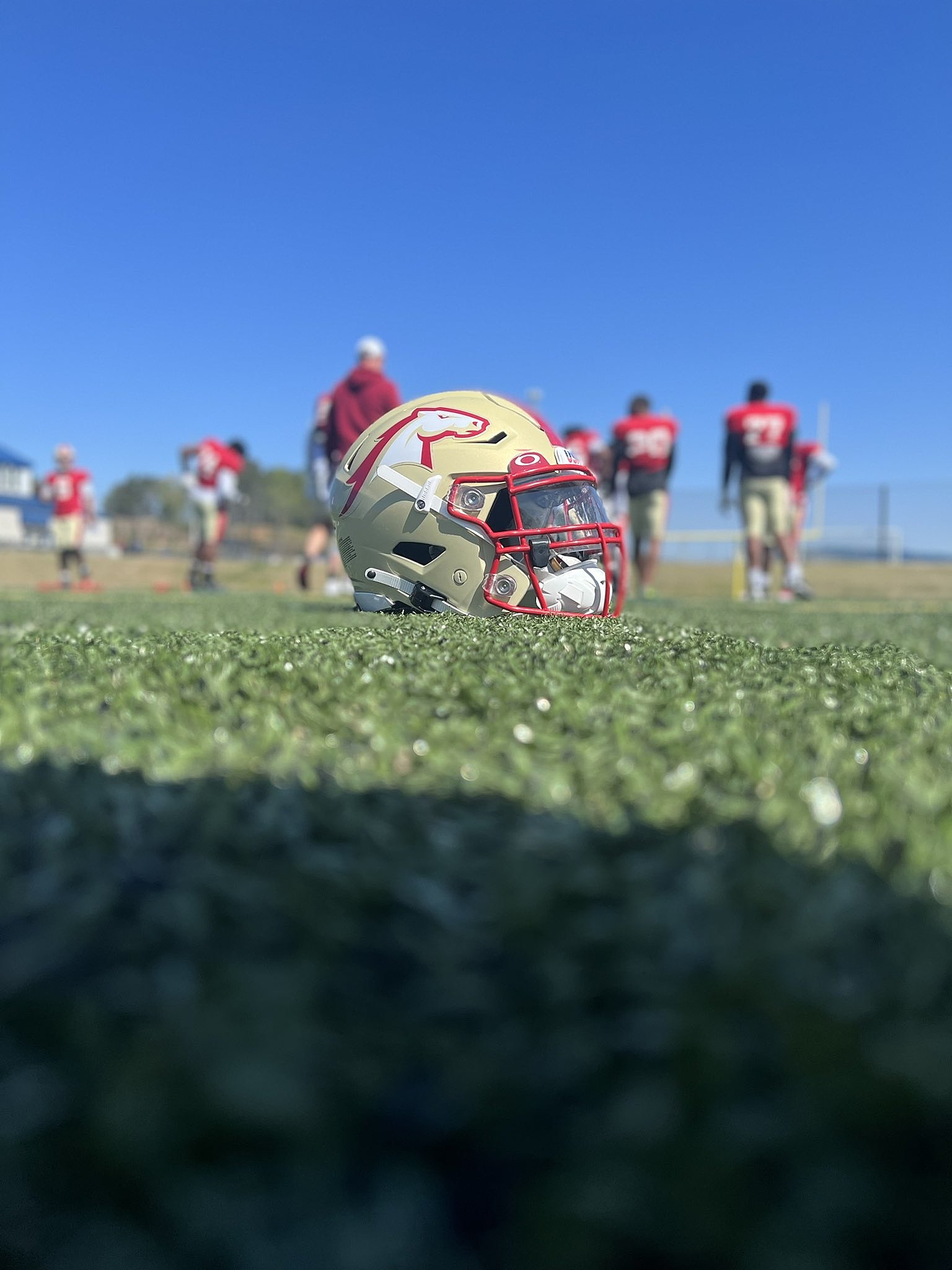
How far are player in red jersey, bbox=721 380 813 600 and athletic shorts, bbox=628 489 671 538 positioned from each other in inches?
25.1

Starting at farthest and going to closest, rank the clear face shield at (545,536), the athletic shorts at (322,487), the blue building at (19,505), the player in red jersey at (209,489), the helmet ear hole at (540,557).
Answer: the blue building at (19,505) < the player in red jersey at (209,489) < the athletic shorts at (322,487) < the helmet ear hole at (540,557) < the clear face shield at (545,536)

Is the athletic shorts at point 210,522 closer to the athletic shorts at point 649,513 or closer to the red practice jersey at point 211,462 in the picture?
the red practice jersey at point 211,462

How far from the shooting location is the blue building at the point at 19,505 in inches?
2211

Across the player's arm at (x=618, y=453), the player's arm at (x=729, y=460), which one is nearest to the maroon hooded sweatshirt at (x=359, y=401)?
the player's arm at (x=618, y=453)

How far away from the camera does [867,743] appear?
132 cm

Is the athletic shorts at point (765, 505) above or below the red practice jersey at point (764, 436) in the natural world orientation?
below

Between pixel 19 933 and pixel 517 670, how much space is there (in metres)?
1.11

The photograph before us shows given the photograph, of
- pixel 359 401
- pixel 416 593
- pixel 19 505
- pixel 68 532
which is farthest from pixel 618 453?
pixel 19 505

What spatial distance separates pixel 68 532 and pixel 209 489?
197cm

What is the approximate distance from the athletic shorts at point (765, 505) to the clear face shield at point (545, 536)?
22.1ft

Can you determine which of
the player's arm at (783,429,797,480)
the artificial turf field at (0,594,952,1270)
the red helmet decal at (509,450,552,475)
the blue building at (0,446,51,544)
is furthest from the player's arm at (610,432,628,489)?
the blue building at (0,446,51,544)

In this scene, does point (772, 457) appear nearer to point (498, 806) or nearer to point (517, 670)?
point (517, 670)

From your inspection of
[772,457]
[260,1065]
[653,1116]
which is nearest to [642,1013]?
[653,1116]

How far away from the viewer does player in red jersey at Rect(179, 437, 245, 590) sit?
11.6 m
